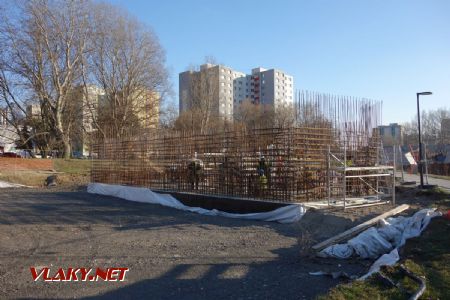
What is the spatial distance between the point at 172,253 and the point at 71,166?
98.6 ft

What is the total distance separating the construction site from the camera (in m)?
12.6

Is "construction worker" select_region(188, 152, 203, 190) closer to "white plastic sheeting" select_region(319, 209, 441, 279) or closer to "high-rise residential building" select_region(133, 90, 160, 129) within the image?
"white plastic sheeting" select_region(319, 209, 441, 279)

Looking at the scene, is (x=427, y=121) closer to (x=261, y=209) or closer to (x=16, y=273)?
(x=261, y=209)

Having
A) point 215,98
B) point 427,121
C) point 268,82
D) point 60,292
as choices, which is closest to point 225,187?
point 60,292

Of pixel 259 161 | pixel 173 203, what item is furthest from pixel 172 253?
pixel 173 203

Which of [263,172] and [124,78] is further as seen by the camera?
[124,78]

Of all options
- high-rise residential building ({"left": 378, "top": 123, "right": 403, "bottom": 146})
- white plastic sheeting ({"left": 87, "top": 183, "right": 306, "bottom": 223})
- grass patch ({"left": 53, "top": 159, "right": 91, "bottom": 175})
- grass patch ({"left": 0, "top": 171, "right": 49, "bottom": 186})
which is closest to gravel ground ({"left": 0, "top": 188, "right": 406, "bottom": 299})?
white plastic sheeting ({"left": 87, "top": 183, "right": 306, "bottom": 223})

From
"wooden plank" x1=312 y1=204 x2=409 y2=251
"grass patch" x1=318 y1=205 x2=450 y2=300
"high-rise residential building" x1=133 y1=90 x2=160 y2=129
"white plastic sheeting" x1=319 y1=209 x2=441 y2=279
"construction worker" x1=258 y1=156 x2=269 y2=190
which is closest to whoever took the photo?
"grass patch" x1=318 y1=205 x2=450 y2=300

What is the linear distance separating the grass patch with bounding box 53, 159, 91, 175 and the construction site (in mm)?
18284

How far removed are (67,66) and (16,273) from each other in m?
36.1

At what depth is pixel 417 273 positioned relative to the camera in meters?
5.76

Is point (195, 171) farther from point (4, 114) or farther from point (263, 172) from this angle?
point (4, 114)

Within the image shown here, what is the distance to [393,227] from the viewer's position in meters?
8.66

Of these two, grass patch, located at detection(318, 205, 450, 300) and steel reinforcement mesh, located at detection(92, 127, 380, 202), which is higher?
steel reinforcement mesh, located at detection(92, 127, 380, 202)
